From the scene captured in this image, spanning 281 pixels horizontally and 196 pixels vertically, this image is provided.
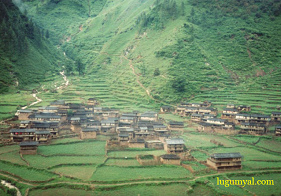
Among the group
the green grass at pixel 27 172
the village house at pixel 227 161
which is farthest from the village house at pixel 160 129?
the green grass at pixel 27 172

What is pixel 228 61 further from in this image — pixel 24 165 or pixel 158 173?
pixel 24 165

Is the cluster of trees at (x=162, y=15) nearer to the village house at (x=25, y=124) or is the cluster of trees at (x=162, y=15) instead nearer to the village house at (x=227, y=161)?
the village house at (x=25, y=124)

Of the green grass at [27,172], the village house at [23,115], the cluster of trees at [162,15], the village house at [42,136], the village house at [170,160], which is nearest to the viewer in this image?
the green grass at [27,172]

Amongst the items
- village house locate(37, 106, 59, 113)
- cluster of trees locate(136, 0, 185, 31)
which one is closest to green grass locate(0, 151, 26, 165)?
village house locate(37, 106, 59, 113)

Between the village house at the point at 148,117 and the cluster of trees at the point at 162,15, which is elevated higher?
the cluster of trees at the point at 162,15

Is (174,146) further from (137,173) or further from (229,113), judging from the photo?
(229,113)

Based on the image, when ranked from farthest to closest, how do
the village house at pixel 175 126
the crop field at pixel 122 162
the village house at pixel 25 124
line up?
1. the village house at pixel 175 126
2. the village house at pixel 25 124
3. the crop field at pixel 122 162

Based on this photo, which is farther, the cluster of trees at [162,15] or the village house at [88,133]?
the cluster of trees at [162,15]

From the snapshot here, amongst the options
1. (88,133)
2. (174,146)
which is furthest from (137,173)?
(88,133)
